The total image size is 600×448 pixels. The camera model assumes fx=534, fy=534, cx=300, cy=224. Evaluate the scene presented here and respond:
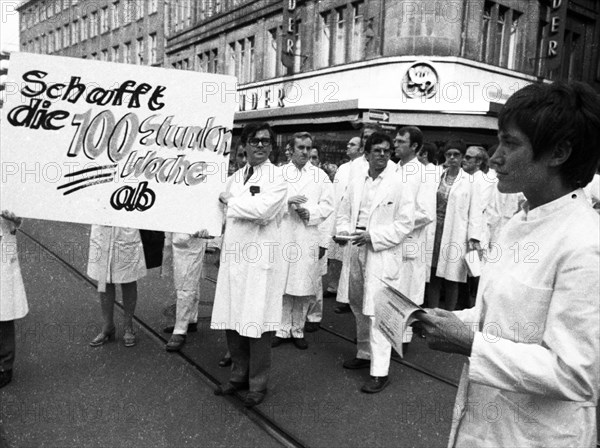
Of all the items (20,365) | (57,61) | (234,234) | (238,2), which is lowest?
(20,365)

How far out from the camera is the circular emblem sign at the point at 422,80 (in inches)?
631

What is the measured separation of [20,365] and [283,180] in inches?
107

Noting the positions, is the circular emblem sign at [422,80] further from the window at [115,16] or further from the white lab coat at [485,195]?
the window at [115,16]

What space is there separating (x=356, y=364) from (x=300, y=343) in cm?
78

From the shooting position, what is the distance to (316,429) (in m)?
3.47

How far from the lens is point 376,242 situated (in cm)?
418

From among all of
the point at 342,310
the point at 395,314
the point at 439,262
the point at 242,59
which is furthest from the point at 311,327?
the point at 242,59

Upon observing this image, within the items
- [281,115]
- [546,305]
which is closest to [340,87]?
[281,115]

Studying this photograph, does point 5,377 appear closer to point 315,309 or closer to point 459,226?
point 315,309

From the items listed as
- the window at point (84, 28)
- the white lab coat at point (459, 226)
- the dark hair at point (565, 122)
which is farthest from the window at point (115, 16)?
the dark hair at point (565, 122)

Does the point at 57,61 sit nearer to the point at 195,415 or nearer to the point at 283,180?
the point at 283,180

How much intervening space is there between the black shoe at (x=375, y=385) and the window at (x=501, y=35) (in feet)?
50.1

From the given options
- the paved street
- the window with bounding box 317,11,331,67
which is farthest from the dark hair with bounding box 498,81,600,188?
the window with bounding box 317,11,331,67

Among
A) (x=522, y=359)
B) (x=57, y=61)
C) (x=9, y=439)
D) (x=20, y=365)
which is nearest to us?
(x=522, y=359)
